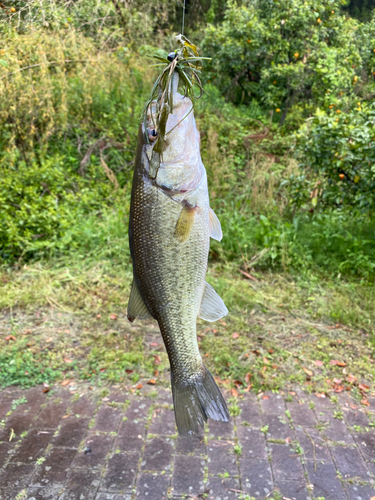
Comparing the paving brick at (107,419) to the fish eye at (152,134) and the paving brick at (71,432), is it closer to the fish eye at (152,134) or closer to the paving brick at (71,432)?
the paving brick at (71,432)

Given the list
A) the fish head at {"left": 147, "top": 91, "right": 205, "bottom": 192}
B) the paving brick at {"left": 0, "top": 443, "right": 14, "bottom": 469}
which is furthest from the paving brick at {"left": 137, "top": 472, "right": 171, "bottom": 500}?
the fish head at {"left": 147, "top": 91, "right": 205, "bottom": 192}

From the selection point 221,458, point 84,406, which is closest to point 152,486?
point 221,458

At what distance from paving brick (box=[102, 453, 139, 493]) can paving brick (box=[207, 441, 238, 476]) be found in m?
0.51

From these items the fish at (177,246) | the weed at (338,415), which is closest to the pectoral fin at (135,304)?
the fish at (177,246)

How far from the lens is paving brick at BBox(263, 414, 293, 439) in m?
2.97

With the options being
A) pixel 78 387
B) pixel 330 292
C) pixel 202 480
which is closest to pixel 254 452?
pixel 202 480

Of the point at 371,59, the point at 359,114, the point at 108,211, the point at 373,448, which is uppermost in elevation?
the point at 371,59

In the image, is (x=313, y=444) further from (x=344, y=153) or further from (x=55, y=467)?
(x=344, y=153)

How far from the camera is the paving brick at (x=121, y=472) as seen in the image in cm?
258

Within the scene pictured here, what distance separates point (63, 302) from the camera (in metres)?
4.39

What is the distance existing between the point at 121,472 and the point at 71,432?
514 mm

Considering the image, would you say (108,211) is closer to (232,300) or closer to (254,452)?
(232,300)

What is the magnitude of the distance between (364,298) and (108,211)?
11.3ft

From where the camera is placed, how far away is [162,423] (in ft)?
10.1
